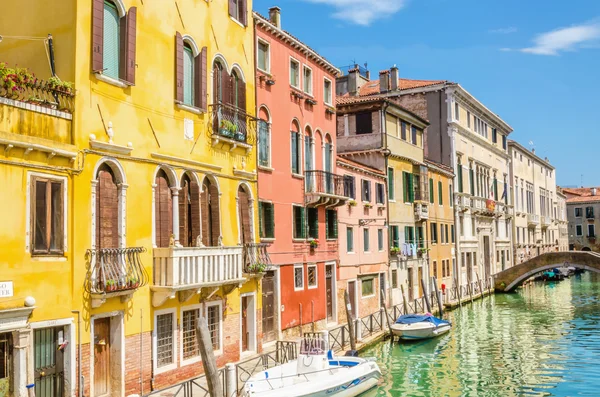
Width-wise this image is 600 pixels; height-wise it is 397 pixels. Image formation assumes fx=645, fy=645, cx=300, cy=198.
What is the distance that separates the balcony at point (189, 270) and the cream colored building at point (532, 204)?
4176 centimetres

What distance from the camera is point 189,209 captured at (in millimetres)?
14625

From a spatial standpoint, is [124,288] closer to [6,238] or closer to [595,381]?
[6,238]

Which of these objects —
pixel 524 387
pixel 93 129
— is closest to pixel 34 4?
pixel 93 129

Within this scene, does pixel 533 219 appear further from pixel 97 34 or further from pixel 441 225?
pixel 97 34

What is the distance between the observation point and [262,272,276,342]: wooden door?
18547mm

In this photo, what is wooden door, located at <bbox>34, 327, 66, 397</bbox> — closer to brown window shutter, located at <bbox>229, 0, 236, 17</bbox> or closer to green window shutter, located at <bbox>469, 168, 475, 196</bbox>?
brown window shutter, located at <bbox>229, 0, 236, 17</bbox>

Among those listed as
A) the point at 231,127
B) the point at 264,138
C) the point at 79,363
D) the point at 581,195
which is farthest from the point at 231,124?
the point at 581,195

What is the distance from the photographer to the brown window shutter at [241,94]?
16859 mm

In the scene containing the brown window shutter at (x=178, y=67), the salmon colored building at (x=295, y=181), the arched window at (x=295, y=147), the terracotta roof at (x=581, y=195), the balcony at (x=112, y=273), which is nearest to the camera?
the balcony at (x=112, y=273)

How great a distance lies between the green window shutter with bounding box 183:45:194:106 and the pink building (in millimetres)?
9427

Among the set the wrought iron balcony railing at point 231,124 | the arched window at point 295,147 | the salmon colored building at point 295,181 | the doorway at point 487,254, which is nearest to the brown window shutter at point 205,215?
the wrought iron balcony railing at point 231,124

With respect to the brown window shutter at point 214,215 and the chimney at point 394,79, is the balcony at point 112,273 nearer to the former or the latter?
the brown window shutter at point 214,215

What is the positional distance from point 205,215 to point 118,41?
447 centimetres

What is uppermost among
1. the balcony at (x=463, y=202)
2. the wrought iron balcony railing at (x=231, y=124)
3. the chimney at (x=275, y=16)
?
the chimney at (x=275, y=16)
